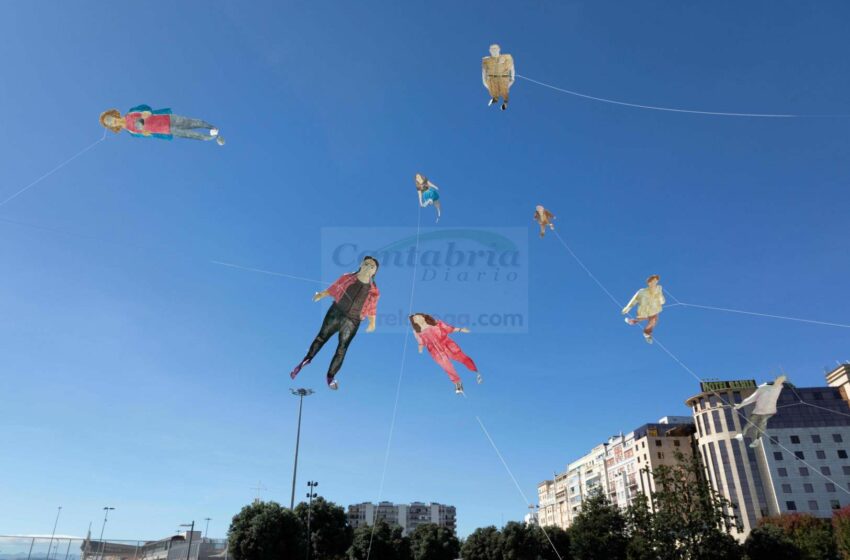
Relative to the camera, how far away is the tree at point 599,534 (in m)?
50.4

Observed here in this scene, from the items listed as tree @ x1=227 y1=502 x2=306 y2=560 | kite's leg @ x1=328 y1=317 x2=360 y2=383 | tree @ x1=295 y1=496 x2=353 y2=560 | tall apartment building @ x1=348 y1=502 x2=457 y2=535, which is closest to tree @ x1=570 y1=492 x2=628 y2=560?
tree @ x1=295 y1=496 x2=353 y2=560

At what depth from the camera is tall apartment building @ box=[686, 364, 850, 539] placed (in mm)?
74062

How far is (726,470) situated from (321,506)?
56.5 metres

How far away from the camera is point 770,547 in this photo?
159ft

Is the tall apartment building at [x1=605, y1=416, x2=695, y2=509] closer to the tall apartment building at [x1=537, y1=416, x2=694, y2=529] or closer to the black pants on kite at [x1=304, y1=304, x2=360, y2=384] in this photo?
the tall apartment building at [x1=537, y1=416, x2=694, y2=529]

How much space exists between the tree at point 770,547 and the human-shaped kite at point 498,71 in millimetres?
48373

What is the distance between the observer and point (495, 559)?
6588 cm

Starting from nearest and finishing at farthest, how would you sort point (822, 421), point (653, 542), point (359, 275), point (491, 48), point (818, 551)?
point (491, 48), point (359, 275), point (653, 542), point (818, 551), point (822, 421)

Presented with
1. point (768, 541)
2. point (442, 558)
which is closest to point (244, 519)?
point (442, 558)

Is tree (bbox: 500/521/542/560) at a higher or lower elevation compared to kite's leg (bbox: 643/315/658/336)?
lower

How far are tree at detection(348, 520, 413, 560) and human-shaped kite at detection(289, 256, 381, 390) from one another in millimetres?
45729

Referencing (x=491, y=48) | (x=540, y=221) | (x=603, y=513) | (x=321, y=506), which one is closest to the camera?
(x=491, y=48)

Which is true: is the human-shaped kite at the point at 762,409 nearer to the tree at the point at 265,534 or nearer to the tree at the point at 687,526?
the tree at the point at 687,526

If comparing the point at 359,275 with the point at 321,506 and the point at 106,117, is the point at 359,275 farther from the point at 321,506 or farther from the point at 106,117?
the point at 321,506
